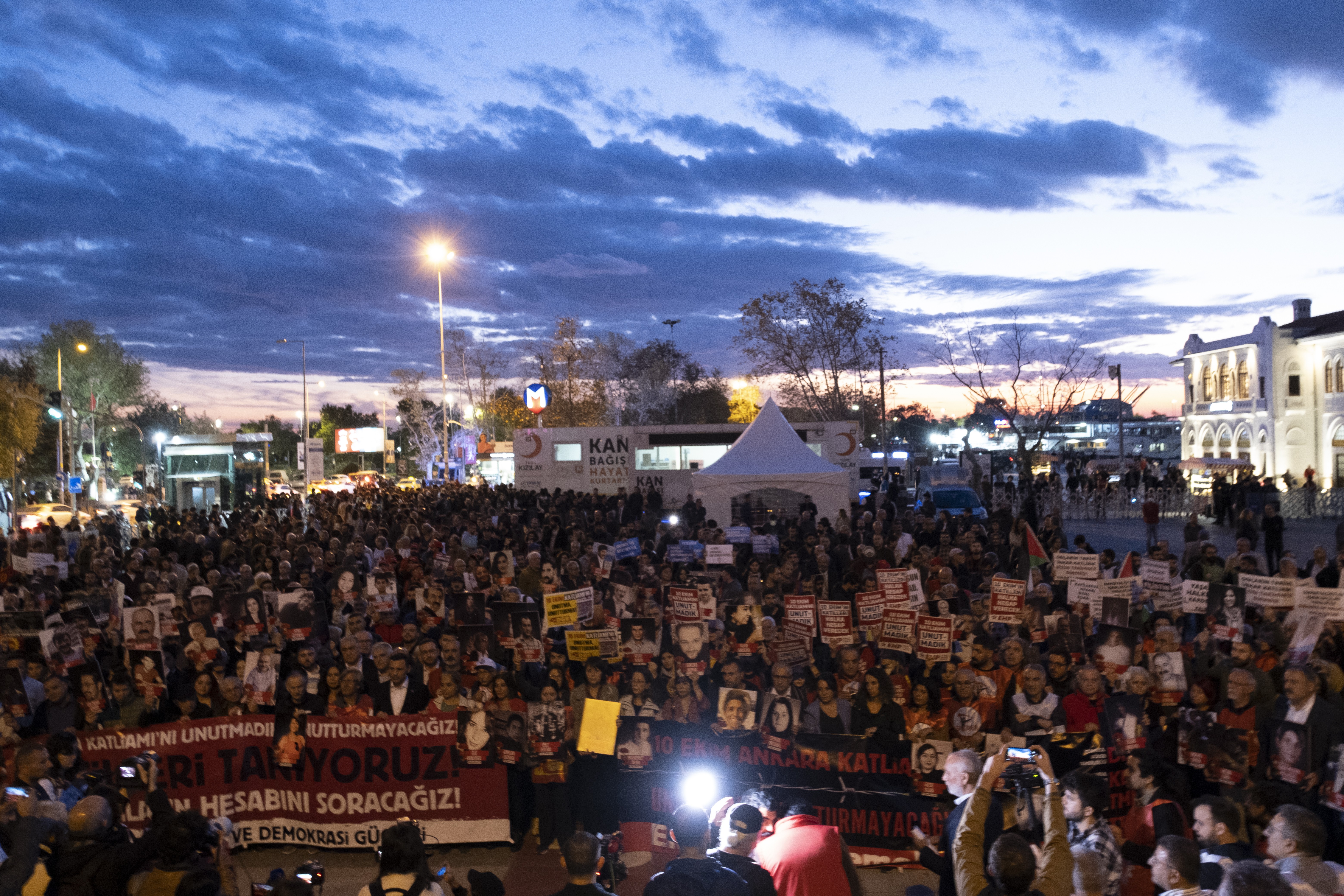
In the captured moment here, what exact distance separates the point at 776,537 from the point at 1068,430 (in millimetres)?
82000

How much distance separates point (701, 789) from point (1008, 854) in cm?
171

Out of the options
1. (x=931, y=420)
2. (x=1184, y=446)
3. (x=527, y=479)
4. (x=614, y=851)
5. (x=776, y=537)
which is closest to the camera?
(x=614, y=851)

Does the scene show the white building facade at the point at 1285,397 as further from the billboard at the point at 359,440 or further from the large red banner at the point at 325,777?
the billboard at the point at 359,440

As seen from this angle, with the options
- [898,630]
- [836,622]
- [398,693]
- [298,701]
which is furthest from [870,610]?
[298,701]

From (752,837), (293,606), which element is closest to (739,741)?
(752,837)

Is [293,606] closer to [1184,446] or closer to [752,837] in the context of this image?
[752,837]

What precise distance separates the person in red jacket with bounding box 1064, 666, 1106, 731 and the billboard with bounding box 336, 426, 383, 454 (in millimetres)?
89498

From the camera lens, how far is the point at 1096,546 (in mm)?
25578

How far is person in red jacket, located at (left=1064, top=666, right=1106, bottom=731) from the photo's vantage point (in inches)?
260

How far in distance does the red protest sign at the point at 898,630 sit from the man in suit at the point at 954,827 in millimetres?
3219

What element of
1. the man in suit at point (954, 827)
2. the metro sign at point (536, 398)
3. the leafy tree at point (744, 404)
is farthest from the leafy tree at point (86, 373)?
the man in suit at point (954, 827)

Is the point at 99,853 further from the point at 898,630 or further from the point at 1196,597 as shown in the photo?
the point at 1196,597

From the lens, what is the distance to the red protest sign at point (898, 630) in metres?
8.17

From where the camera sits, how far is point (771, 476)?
21062 mm
